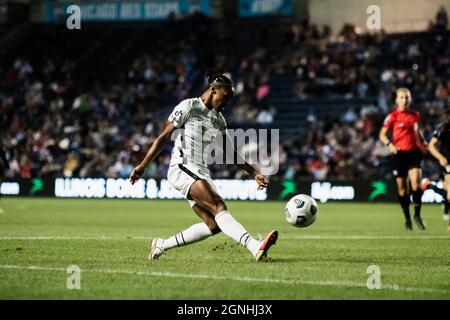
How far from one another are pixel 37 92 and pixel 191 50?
719cm

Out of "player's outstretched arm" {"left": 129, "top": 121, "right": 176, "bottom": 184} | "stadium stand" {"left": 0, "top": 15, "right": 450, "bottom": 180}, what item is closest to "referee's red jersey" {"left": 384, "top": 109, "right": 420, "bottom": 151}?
"player's outstretched arm" {"left": 129, "top": 121, "right": 176, "bottom": 184}

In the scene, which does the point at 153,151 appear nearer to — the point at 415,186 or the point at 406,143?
the point at 406,143

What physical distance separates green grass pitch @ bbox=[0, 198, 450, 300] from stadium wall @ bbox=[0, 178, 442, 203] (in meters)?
10.0

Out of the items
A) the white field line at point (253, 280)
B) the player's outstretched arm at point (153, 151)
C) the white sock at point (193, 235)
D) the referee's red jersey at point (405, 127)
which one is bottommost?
the white field line at point (253, 280)

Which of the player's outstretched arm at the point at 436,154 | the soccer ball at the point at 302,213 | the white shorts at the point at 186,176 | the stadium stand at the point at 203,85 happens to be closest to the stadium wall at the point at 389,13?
the stadium stand at the point at 203,85

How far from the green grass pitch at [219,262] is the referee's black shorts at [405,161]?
3.80ft

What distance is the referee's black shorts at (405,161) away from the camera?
17.7m

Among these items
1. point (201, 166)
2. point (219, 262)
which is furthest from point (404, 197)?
point (201, 166)

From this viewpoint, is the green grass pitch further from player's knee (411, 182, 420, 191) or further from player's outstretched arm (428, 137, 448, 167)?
player's outstretched arm (428, 137, 448, 167)

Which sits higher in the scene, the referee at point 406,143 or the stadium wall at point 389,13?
the stadium wall at point 389,13

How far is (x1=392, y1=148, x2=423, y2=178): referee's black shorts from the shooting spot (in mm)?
17652

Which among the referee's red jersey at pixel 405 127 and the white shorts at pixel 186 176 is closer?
the white shorts at pixel 186 176

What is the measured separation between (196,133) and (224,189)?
69.7 ft

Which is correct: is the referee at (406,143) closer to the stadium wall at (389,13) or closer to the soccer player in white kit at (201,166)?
the soccer player in white kit at (201,166)
